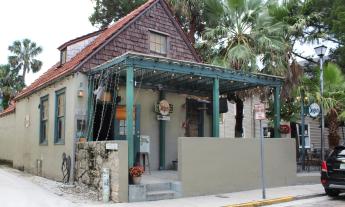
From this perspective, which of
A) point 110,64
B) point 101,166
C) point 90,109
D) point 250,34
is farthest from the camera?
point 250,34

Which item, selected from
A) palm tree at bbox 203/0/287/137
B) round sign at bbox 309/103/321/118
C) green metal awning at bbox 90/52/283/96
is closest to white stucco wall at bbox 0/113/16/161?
green metal awning at bbox 90/52/283/96

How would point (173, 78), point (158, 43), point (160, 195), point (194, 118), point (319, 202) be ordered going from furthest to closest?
point (194, 118), point (158, 43), point (173, 78), point (319, 202), point (160, 195)

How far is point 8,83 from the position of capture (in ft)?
143

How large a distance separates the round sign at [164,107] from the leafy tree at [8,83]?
29808 mm

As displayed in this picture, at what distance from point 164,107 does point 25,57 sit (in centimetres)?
3379

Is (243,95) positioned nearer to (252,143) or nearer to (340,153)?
(252,143)

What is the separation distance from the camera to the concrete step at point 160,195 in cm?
1112

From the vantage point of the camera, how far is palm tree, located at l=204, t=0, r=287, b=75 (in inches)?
688

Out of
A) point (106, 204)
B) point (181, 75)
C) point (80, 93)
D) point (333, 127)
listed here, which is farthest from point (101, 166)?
point (333, 127)

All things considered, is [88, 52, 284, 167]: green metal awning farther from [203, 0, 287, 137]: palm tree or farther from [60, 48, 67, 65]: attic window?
[60, 48, 67, 65]: attic window

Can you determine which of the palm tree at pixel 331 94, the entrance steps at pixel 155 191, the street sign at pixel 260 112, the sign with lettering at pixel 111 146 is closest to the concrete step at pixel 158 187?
the entrance steps at pixel 155 191

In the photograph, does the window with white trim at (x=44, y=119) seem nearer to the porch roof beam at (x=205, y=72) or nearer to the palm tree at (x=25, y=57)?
the porch roof beam at (x=205, y=72)

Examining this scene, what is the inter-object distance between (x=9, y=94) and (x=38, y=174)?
2728cm

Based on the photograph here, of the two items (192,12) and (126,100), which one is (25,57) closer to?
(192,12)
